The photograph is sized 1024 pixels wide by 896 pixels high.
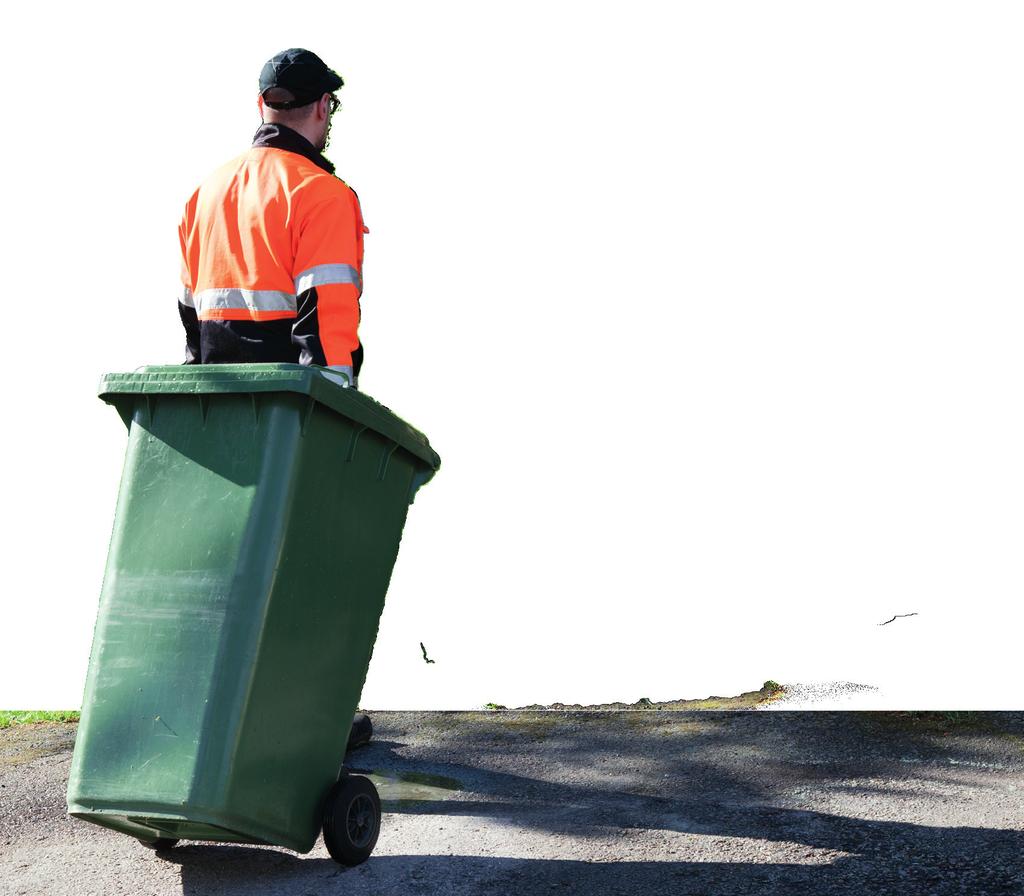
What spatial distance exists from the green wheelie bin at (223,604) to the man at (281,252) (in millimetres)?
235

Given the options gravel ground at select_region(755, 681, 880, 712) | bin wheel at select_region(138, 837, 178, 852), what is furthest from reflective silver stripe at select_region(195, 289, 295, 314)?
gravel ground at select_region(755, 681, 880, 712)

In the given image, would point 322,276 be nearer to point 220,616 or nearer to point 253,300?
point 253,300

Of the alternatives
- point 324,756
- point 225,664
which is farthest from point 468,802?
point 225,664

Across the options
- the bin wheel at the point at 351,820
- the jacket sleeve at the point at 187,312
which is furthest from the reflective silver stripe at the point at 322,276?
the bin wheel at the point at 351,820

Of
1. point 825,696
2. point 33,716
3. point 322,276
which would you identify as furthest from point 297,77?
point 825,696

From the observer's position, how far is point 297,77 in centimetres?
361

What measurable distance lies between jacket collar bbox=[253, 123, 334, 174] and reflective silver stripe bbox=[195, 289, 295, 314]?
0.48m

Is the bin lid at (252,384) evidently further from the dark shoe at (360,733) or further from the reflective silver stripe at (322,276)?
the dark shoe at (360,733)

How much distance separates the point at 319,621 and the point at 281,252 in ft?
3.64

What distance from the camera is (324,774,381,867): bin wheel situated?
11.1ft

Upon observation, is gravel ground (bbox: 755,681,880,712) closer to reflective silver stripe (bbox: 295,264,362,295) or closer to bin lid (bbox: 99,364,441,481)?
bin lid (bbox: 99,364,441,481)

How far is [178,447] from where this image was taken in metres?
3.17

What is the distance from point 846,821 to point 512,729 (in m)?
1.85

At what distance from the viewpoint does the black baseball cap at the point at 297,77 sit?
3609 mm
